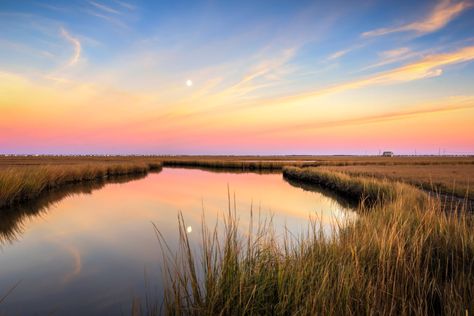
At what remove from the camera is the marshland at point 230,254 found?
3.43 m

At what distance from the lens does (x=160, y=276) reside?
6473 mm

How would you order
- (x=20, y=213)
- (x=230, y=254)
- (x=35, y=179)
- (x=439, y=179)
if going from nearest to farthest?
(x=230, y=254)
(x=20, y=213)
(x=35, y=179)
(x=439, y=179)

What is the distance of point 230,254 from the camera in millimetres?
3713

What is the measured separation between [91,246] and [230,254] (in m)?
6.89

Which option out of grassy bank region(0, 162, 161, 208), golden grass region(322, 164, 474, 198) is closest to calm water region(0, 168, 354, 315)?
grassy bank region(0, 162, 161, 208)

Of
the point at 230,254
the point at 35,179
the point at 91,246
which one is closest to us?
the point at 230,254

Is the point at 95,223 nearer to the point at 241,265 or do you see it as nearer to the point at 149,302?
the point at 149,302

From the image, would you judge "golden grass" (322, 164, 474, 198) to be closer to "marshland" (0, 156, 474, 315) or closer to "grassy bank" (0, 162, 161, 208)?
"marshland" (0, 156, 474, 315)

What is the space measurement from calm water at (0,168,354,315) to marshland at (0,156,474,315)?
1.5 inches

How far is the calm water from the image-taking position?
5504 mm

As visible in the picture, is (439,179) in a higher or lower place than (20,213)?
higher

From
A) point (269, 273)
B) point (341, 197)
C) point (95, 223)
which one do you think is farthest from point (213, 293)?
point (341, 197)

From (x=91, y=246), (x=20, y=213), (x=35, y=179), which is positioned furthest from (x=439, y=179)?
(x=35, y=179)

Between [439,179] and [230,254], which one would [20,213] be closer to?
[230,254]
